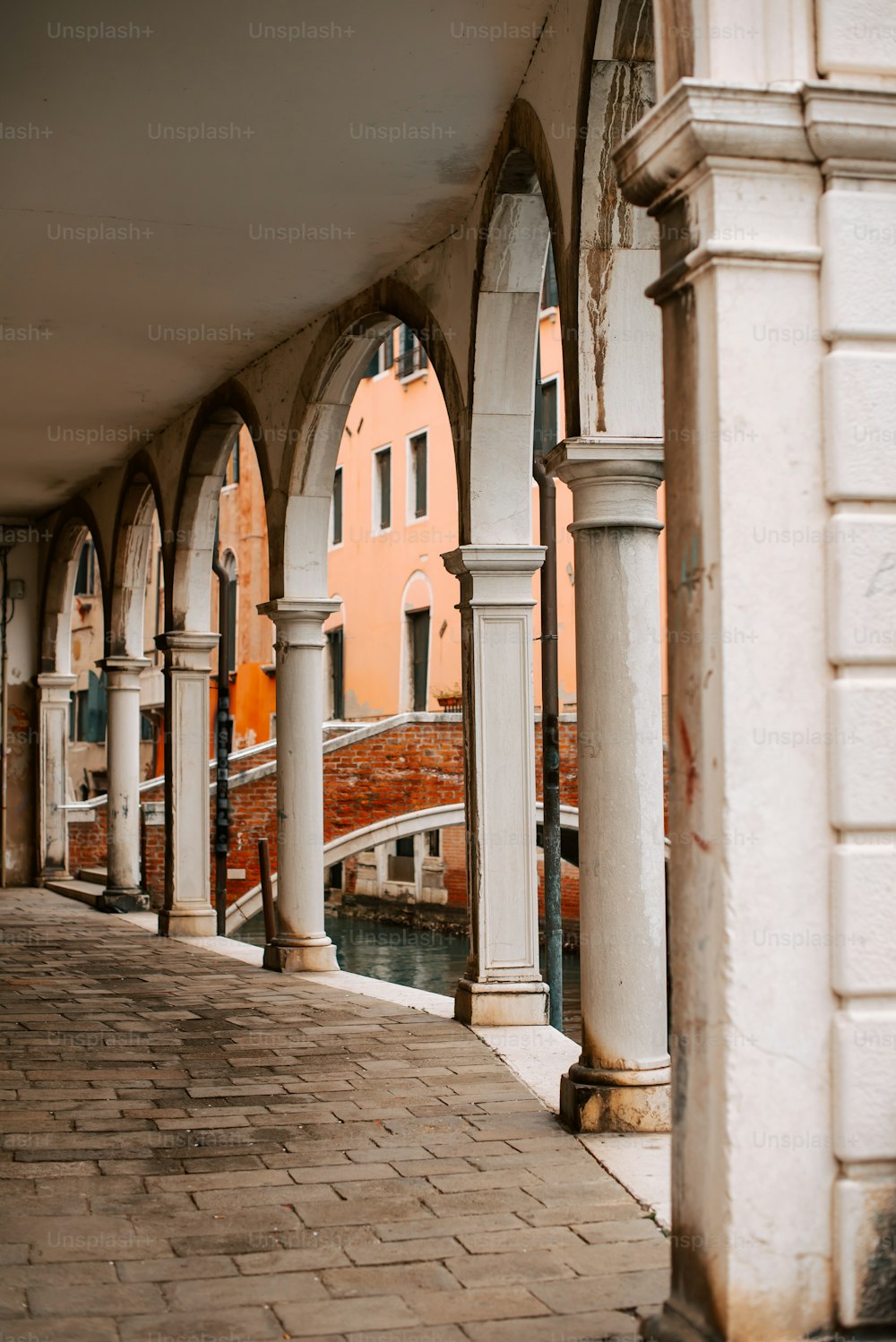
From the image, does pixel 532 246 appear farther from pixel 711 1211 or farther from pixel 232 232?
pixel 711 1211

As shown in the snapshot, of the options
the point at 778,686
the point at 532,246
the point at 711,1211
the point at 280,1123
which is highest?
the point at 532,246

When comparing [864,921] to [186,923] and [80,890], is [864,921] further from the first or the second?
[80,890]

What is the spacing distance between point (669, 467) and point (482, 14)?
9.75 feet

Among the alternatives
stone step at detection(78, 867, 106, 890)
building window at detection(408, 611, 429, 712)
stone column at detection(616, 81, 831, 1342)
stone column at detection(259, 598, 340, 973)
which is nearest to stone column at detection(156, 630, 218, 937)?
stone column at detection(259, 598, 340, 973)

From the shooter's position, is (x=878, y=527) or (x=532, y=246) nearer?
(x=878, y=527)

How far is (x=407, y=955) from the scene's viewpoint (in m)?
22.0

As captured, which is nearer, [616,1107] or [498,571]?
[616,1107]

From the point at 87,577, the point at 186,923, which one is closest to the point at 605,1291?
the point at 186,923

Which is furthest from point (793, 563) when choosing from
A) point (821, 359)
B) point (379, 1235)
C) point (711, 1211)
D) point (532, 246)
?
point (532, 246)

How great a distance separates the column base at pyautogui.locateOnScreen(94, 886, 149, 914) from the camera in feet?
45.1

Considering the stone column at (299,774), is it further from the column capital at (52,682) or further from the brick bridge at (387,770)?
the brick bridge at (387,770)

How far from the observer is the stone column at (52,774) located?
16.5 meters

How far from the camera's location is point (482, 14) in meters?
5.57

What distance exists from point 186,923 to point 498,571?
18.4ft
